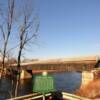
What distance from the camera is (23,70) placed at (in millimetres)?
60375

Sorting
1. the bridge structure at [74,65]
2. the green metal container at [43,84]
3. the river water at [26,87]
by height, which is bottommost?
the river water at [26,87]

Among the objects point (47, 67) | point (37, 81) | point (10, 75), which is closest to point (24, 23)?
point (37, 81)

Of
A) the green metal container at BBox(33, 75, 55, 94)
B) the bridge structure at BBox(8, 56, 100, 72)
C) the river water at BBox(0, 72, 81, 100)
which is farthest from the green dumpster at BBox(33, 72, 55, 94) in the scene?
the bridge structure at BBox(8, 56, 100, 72)

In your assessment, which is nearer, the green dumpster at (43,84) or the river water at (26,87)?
the green dumpster at (43,84)

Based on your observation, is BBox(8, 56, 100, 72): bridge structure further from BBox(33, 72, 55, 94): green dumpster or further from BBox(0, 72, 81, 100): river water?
BBox(33, 72, 55, 94): green dumpster

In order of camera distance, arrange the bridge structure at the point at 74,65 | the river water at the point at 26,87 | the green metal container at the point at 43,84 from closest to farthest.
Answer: the green metal container at the point at 43,84
the river water at the point at 26,87
the bridge structure at the point at 74,65

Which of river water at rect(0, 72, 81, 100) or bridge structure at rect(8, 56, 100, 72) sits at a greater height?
bridge structure at rect(8, 56, 100, 72)

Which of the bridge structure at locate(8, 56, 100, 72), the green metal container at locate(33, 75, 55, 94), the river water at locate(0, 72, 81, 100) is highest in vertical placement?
the bridge structure at locate(8, 56, 100, 72)

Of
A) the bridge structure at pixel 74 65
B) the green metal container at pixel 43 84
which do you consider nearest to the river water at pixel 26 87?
the bridge structure at pixel 74 65

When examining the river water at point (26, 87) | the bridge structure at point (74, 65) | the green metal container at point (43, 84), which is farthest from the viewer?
the bridge structure at point (74, 65)

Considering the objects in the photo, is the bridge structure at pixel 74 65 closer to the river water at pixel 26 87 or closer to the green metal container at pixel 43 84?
the river water at pixel 26 87

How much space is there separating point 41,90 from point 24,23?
48.5 ft

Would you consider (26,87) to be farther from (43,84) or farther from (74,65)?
(43,84)

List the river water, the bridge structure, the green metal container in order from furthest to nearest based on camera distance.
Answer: the bridge structure, the river water, the green metal container
